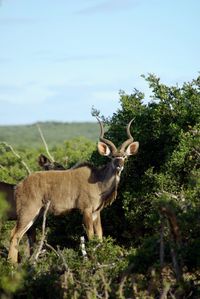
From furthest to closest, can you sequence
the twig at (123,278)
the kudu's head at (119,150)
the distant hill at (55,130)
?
1. the distant hill at (55,130)
2. the kudu's head at (119,150)
3. the twig at (123,278)

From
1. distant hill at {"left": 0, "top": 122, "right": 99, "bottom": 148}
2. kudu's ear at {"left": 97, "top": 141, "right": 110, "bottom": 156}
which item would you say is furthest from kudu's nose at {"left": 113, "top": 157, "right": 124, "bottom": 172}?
distant hill at {"left": 0, "top": 122, "right": 99, "bottom": 148}

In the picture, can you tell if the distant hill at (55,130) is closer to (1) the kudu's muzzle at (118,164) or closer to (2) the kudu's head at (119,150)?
(2) the kudu's head at (119,150)

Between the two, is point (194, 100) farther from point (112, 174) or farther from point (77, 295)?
point (77, 295)

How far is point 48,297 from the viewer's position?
11.3m

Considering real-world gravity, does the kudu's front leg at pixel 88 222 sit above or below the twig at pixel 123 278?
below

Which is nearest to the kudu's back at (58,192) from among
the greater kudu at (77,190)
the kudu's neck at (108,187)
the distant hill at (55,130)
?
the greater kudu at (77,190)

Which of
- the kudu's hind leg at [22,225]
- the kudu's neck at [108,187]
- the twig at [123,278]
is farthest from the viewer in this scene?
the kudu's neck at [108,187]

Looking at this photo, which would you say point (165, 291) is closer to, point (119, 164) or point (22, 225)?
point (119, 164)

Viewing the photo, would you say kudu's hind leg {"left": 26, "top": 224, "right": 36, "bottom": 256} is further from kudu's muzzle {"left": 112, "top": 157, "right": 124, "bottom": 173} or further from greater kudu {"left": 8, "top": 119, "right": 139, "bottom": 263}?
kudu's muzzle {"left": 112, "top": 157, "right": 124, "bottom": 173}

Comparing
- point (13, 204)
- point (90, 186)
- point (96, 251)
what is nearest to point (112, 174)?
point (90, 186)

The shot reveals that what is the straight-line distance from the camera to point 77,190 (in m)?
15.6

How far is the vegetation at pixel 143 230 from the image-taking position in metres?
10.4

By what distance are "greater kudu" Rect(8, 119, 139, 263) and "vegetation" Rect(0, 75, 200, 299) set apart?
43 centimetres

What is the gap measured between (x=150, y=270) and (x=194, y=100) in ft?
19.9
